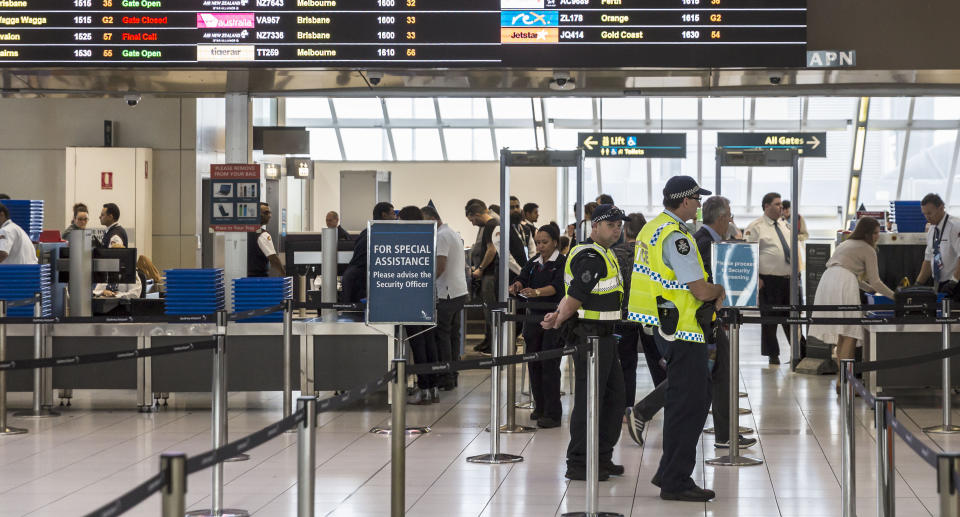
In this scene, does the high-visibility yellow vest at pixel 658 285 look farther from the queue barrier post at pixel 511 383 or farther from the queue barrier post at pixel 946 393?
the queue barrier post at pixel 946 393

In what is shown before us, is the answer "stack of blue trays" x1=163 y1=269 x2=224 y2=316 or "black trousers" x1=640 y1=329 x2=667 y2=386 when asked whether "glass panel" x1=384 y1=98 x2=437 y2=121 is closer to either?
"stack of blue trays" x1=163 y1=269 x2=224 y2=316

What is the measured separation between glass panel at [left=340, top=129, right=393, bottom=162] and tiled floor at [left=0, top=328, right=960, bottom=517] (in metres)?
15.3

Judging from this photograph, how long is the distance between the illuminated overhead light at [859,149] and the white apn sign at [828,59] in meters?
15.4

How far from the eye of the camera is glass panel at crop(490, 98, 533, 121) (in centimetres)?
2450

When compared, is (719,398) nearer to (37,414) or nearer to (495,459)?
(495,459)

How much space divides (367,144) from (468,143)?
2.07 metres

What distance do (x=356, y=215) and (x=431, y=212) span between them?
8262 millimetres

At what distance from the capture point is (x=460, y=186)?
2256 centimetres

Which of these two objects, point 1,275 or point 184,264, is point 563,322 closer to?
point 1,275

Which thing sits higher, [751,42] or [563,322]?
[751,42]

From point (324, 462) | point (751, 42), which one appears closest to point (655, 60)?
point (751, 42)

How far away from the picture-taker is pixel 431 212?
10.5m

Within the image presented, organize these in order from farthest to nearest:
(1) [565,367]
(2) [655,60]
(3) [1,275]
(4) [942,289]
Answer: (1) [565,367] < (4) [942,289] < (3) [1,275] < (2) [655,60]

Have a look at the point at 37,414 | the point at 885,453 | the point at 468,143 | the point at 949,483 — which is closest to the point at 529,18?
the point at 37,414
